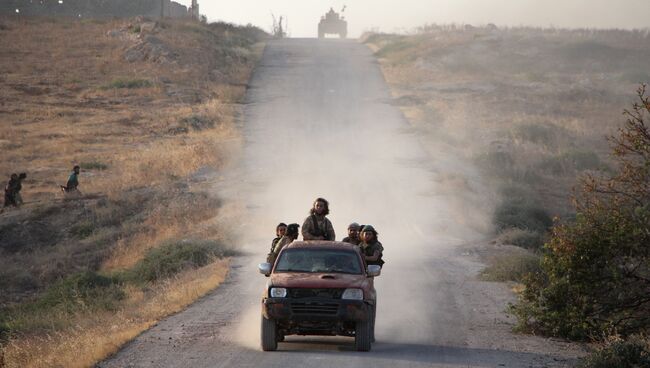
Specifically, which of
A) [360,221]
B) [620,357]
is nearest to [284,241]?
[620,357]

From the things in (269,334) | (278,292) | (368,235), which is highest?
(368,235)

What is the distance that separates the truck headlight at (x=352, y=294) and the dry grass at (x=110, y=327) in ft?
11.3

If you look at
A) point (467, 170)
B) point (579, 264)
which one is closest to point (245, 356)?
point (579, 264)

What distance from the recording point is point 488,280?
21.2 metres

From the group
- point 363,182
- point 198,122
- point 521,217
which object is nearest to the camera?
point 521,217

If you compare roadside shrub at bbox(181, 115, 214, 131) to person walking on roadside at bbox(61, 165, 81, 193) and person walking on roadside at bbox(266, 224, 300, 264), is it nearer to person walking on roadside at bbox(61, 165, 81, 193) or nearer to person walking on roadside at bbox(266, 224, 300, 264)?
person walking on roadside at bbox(61, 165, 81, 193)

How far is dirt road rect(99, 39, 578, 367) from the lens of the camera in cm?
1291

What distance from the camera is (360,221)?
29547 mm

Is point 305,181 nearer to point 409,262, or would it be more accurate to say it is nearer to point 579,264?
point 409,262

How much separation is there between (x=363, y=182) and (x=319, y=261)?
21.1 metres

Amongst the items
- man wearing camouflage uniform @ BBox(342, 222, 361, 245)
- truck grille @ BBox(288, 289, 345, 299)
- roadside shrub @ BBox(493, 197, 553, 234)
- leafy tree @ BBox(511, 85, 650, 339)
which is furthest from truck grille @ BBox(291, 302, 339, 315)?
roadside shrub @ BBox(493, 197, 553, 234)

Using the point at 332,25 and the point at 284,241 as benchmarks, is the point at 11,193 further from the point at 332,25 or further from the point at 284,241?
the point at 332,25

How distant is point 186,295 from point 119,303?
8.54ft

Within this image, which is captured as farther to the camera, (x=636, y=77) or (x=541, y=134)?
(x=636, y=77)
